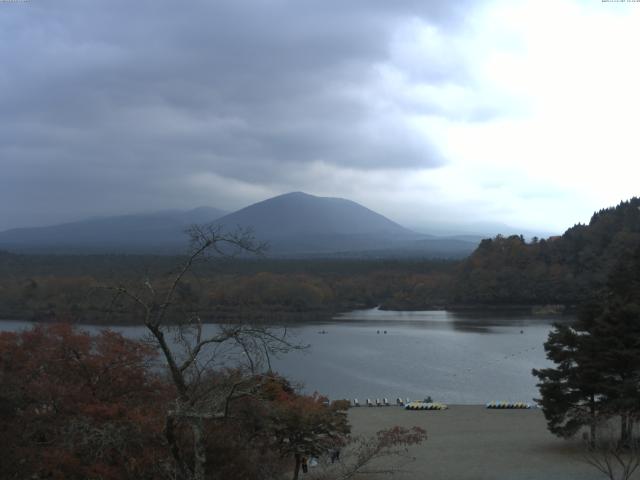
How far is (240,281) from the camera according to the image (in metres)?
43.3

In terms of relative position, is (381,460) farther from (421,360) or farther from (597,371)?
(421,360)

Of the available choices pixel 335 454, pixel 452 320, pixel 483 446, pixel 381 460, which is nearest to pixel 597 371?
pixel 483 446

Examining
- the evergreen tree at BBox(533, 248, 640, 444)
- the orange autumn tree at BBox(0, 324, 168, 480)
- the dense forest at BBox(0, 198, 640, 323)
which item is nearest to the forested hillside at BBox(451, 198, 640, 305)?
the dense forest at BBox(0, 198, 640, 323)

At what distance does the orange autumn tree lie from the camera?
474 cm

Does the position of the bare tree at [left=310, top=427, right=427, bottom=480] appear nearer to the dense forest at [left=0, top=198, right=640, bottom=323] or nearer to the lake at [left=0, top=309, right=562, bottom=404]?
the lake at [left=0, top=309, right=562, bottom=404]

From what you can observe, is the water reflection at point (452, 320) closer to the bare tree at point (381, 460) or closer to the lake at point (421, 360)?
the lake at point (421, 360)

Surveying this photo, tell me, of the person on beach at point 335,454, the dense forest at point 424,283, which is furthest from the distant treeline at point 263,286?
the person on beach at point 335,454

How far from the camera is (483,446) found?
997cm

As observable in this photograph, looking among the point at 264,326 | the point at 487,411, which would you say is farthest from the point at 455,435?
the point at 264,326

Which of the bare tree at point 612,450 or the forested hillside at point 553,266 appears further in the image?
the forested hillside at point 553,266

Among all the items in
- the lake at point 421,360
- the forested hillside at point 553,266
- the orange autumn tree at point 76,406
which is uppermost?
the forested hillside at point 553,266

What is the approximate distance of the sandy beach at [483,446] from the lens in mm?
8125

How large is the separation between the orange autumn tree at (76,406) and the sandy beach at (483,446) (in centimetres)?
396

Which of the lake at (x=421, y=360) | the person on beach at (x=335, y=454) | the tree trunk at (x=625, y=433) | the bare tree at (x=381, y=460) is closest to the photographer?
the bare tree at (x=381, y=460)
